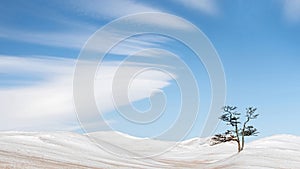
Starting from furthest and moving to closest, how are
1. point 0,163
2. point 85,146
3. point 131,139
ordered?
point 131,139, point 85,146, point 0,163

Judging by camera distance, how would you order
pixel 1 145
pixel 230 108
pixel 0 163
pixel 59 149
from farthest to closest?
pixel 230 108, pixel 59 149, pixel 1 145, pixel 0 163

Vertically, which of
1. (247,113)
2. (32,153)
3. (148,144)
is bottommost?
(32,153)

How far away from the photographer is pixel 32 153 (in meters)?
45.9

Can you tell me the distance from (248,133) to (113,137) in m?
90.7

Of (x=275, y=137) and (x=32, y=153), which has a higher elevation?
(x=275, y=137)

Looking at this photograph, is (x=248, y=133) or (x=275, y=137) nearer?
(x=248, y=133)

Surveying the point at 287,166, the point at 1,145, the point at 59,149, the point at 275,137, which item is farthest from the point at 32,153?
the point at 275,137

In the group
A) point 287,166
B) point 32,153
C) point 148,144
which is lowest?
point 32,153

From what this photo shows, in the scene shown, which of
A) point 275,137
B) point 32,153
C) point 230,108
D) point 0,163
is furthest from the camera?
point 275,137

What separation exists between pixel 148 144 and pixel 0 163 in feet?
343

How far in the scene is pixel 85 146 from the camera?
6888 centimetres

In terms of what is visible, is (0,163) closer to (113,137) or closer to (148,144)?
(148,144)

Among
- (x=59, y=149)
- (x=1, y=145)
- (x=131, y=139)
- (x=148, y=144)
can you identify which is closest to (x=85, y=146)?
(x=59, y=149)

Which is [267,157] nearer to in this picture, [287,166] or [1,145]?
[287,166]
